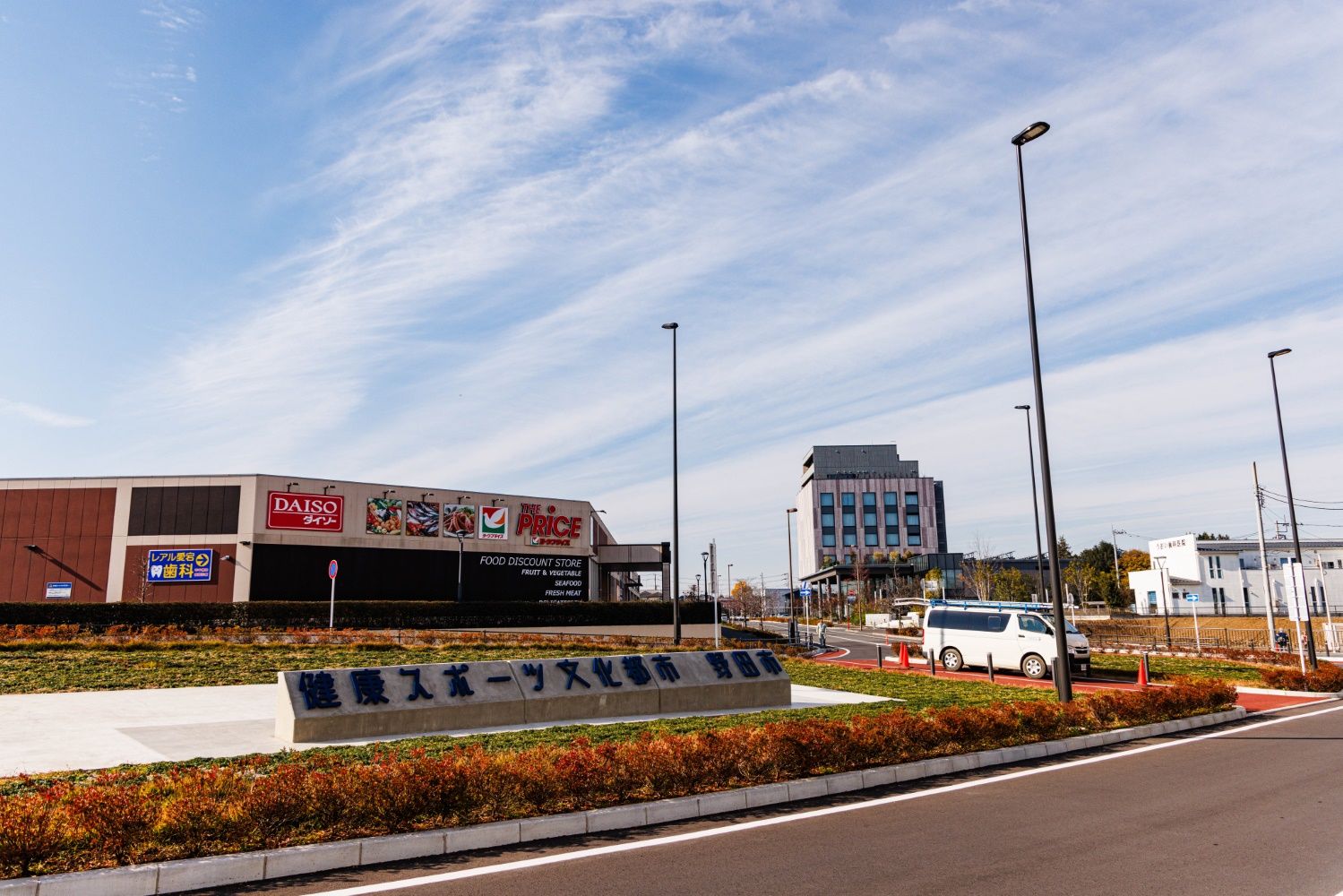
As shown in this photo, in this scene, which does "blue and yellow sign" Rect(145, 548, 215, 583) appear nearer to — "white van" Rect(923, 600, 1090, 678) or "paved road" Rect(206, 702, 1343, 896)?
"white van" Rect(923, 600, 1090, 678)

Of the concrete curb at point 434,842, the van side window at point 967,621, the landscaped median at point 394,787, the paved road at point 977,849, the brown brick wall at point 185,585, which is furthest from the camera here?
the brown brick wall at point 185,585

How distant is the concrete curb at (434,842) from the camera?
21.0 ft

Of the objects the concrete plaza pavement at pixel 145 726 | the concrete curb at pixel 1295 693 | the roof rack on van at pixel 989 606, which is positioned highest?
the roof rack on van at pixel 989 606

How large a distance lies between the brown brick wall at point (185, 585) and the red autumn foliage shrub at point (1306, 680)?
41.7m

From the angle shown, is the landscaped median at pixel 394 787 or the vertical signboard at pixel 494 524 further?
the vertical signboard at pixel 494 524

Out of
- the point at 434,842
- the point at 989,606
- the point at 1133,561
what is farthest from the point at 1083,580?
the point at 434,842

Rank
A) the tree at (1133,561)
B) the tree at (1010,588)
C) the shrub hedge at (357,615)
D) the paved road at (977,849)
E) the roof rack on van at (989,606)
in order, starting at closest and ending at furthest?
1. the paved road at (977,849)
2. the roof rack on van at (989,606)
3. the shrub hedge at (357,615)
4. the tree at (1010,588)
5. the tree at (1133,561)

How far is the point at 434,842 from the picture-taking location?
299 inches

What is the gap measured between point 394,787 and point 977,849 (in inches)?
209

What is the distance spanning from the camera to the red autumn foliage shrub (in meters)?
22.2

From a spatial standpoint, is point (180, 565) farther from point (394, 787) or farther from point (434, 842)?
point (434, 842)

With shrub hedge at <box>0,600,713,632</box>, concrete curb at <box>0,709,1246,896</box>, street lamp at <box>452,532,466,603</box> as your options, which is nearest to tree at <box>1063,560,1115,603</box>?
shrub hedge at <box>0,600,713,632</box>

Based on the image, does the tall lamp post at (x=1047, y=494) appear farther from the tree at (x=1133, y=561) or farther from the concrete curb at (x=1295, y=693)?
the tree at (x=1133, y=561)

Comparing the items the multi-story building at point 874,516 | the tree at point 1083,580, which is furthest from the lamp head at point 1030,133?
the multi-story building at point 874,516
